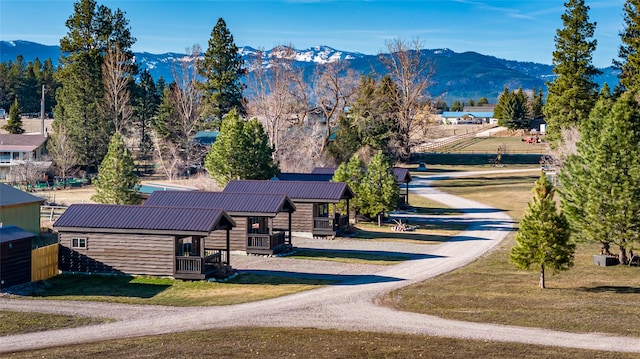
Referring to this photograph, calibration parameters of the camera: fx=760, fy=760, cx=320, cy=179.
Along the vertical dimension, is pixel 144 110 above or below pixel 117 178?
above

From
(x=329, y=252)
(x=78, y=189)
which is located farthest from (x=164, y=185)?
(x=329, y=252)

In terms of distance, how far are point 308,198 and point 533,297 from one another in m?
21.7

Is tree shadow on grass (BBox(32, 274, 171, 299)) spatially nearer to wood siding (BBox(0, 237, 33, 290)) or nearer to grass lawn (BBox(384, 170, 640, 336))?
wood siding (BBox(0, 237, 33, 290))

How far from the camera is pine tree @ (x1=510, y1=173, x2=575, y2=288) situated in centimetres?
3275

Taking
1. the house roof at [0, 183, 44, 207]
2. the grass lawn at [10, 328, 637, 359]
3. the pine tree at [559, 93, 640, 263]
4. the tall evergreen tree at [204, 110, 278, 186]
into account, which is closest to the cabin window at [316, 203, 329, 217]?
the tall evergreen tree at [204, 110, 278, 186]

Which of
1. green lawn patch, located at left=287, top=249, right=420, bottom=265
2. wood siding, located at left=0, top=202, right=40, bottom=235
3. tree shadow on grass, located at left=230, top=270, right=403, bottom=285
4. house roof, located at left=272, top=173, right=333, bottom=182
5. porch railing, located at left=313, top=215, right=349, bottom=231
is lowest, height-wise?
tree shadow on grass, located at left=230, top=270, right=403, bottom=285

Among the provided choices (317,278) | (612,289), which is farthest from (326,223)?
(612,289)

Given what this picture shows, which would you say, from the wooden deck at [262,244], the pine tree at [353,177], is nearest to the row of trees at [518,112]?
the pine tree at [353,177]

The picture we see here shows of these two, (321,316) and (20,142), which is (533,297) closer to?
(321,316)

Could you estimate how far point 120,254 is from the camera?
120ft

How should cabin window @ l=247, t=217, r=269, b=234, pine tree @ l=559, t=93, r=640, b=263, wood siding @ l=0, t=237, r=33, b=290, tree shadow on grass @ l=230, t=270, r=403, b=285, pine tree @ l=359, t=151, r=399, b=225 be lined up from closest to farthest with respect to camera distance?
wood siding @ l=0, t=237, r=33, b=290
tree shadow on grass @ l=230, t=270, r=403, b=285
pine tree @ l=559, t=93, r=640, b=263
cabin window @ l=247, t=217, r=269, b=234
pine tree @ l=359, t=151, r=399, b=225

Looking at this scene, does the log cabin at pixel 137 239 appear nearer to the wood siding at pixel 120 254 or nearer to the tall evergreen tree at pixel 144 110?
the wood siding at pixel 120 254

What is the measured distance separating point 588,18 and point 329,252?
1624 inches

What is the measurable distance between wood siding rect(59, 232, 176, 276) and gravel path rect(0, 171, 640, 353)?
5105 mm
